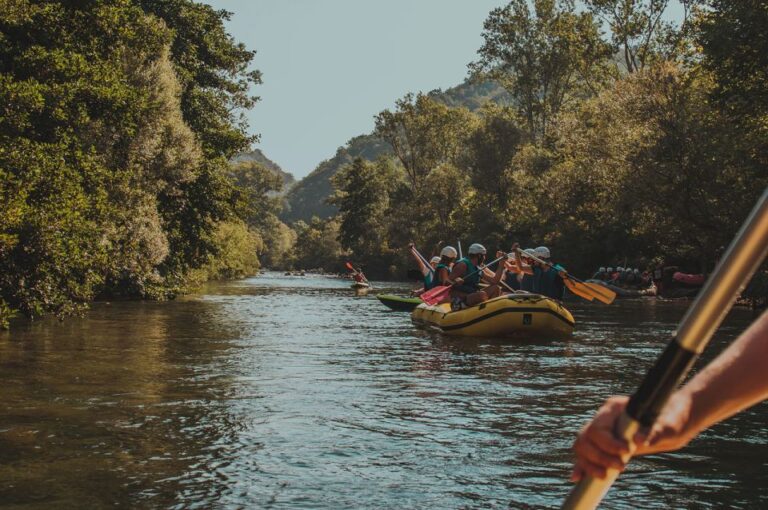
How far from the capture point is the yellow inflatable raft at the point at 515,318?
653 inches

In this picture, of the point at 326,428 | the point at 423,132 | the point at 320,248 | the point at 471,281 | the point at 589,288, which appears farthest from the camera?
the point at 320,248

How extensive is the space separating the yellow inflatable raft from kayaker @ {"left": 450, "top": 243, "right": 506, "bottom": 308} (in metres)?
0.69

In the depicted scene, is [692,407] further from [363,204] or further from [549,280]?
[363,204]

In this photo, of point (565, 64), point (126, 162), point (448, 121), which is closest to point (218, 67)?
point (126, 162)

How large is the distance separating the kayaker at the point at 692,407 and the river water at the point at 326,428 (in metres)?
4.33

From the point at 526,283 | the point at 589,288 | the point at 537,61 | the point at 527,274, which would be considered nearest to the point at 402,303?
the point at 526,283

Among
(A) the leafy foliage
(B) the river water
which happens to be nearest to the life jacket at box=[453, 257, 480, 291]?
(B) the river water

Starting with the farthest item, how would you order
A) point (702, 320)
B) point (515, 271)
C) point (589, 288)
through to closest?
point (515, 271), point (589, 288), point (702, 320)

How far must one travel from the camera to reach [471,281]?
59.6 feet

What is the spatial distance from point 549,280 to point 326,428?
1094 centimetres

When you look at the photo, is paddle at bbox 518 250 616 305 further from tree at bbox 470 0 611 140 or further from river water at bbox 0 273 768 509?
tree at bbox 470 0 611 140

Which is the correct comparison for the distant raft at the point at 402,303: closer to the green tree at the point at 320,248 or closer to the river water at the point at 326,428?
the river water at the point at 326,428

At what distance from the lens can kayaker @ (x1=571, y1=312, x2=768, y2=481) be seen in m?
1.49

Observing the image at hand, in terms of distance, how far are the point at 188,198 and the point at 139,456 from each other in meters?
26.0
